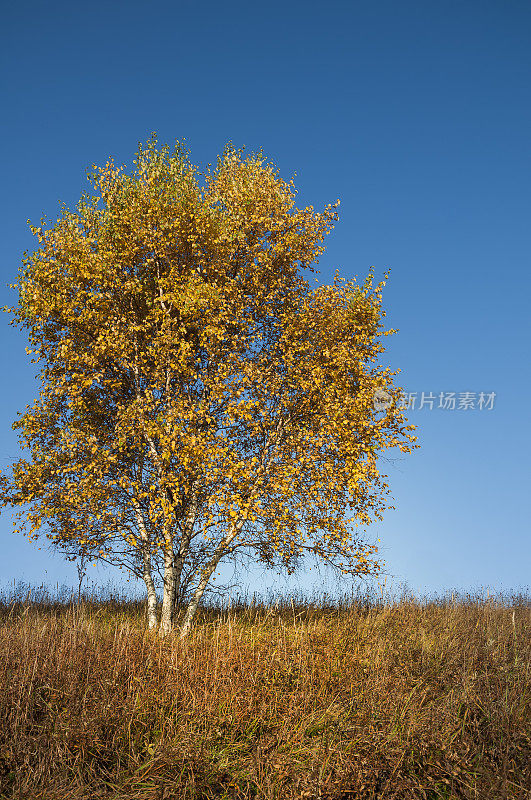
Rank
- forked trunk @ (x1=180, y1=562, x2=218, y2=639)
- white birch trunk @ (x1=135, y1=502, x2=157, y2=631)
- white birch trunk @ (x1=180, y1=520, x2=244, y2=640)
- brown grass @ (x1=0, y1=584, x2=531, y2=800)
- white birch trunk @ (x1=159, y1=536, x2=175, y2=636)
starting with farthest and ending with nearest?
white birch trunk @ (x1=135, y1=502, x2=157, y2=631)
white birch trunk @ (x1=180, y1=520, x2=244, y2=640)
white birch trunk @ (x1=159, y1=536, x2=175, y2=636)
forked trunk @ (x1=180, y1=562, x2=218, y2=639)
brown grass @ (x1=0, y1=584, x2=531, y2=800)

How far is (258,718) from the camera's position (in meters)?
7.64

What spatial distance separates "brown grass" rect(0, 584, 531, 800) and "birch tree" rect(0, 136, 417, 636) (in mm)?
3399

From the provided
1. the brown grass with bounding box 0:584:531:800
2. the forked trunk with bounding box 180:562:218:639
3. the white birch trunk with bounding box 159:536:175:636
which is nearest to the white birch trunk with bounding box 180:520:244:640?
the forked trunk with bounding box 180:562:218:639

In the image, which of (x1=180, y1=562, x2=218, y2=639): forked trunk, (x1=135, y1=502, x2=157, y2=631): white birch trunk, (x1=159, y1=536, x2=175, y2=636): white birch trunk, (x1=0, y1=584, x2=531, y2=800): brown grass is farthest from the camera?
(x1=135, y1=502, x2=157, y2=631): white birch trunk

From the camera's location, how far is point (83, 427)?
1474 cm

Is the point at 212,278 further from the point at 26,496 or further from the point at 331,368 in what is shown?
the point at 26,496

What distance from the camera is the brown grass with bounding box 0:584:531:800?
6172 mm

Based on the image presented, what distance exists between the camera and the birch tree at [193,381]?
43.7 ft

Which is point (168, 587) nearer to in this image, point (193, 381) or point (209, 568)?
point (209, 568)

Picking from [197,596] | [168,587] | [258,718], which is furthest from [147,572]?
[258,718]


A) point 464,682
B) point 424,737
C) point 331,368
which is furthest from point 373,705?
point 331,368

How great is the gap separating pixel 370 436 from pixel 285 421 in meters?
2.19

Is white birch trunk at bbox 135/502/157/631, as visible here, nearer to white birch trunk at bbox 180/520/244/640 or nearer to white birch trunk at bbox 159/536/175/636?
white birch trunk at bbox 159/536/175/636

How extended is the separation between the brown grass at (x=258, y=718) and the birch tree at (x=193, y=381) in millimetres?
3399
